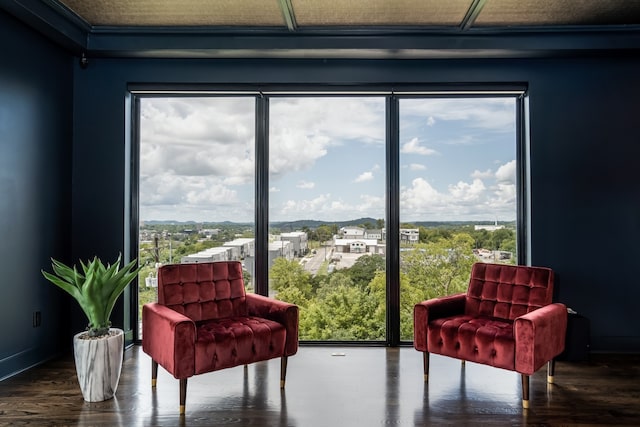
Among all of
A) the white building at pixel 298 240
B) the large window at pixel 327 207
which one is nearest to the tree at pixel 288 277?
the large window at pixel 327 207

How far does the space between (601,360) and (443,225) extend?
1.69 meters

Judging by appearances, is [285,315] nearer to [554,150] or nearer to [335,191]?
[335,191]

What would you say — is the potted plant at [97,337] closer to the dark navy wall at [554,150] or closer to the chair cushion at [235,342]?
the chair cushion at [235,342]

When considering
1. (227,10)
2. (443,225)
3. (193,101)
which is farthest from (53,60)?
(443,225)

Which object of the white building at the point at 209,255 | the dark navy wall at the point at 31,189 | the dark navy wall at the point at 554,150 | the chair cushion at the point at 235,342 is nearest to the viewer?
the chair cushion at the point at 235,342

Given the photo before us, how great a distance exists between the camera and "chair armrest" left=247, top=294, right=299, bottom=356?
285 cm

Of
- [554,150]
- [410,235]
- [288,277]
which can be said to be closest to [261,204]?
[288,277]

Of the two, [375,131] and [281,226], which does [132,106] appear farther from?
[375,131]

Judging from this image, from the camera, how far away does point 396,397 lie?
2.69 m

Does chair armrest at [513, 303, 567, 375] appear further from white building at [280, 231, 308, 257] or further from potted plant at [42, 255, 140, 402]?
potted plant at [42, 255, 140, 402]

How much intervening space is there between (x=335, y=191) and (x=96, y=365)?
A: 92.3 inches

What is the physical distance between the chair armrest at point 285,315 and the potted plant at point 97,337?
981mm

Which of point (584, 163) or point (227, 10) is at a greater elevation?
point (227, 10)

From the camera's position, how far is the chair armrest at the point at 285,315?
2848 mm
